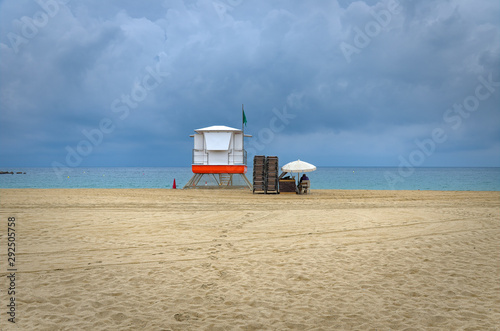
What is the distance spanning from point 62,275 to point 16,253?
74.3 inches

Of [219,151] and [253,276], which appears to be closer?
[253,276]

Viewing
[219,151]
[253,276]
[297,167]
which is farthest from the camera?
[219,151]

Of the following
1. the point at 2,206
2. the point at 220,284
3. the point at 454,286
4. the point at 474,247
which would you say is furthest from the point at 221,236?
the point at 2,206

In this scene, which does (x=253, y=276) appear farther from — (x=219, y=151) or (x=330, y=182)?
(x=330, y=182)

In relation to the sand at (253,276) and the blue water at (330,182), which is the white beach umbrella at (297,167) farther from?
the sand at (253,276)

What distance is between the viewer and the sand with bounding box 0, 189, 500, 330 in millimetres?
4031

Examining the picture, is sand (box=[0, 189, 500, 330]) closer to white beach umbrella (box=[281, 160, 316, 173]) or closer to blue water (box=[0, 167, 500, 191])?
white beach umbrella (box=[281, 160, 316, 173])

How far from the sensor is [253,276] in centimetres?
548

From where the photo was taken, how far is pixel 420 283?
17.2ft

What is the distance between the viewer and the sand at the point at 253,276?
4031 mm

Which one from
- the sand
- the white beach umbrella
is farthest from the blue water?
the sand

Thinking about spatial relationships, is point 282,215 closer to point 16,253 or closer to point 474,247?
point 474,247

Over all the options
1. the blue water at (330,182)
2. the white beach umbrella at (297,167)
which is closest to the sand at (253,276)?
the white beach umbrella at (297,167)

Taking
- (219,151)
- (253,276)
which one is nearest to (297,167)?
(219,151)
